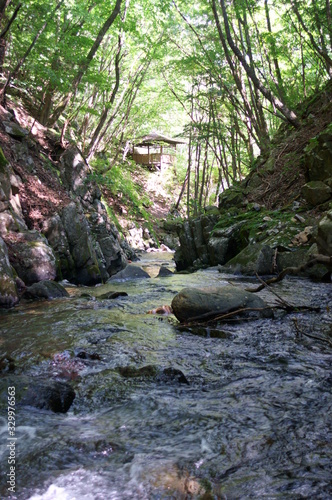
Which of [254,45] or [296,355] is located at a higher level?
[254,45]

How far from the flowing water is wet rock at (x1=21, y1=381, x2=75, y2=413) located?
0.06m

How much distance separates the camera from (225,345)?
3979mm

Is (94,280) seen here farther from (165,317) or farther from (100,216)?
(165,317)

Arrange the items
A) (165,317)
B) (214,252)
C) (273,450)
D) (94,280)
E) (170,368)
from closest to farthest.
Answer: (273,450), (170,368), (165,317), (94,280), (214,252)

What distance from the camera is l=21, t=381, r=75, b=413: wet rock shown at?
2688 millimetres

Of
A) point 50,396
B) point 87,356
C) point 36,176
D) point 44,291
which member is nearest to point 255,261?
point 44,291

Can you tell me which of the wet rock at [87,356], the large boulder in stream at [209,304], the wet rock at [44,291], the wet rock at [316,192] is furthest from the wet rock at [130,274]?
the wet rock at [87,356]

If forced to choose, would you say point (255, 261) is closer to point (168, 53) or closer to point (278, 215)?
point (278, 215)

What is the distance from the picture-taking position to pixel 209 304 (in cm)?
495

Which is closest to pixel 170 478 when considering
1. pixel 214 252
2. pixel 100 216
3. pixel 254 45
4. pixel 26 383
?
pixel 26 383

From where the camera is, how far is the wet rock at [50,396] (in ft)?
8.82

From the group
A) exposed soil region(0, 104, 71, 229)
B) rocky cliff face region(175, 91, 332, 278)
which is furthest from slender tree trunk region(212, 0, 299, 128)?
exposed soil region(0, 104, 71, 229)

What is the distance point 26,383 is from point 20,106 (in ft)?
39.8

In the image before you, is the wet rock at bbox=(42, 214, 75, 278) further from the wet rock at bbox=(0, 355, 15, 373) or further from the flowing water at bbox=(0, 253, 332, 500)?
the wet rock at bbox=(0, 355, 15, 373)
